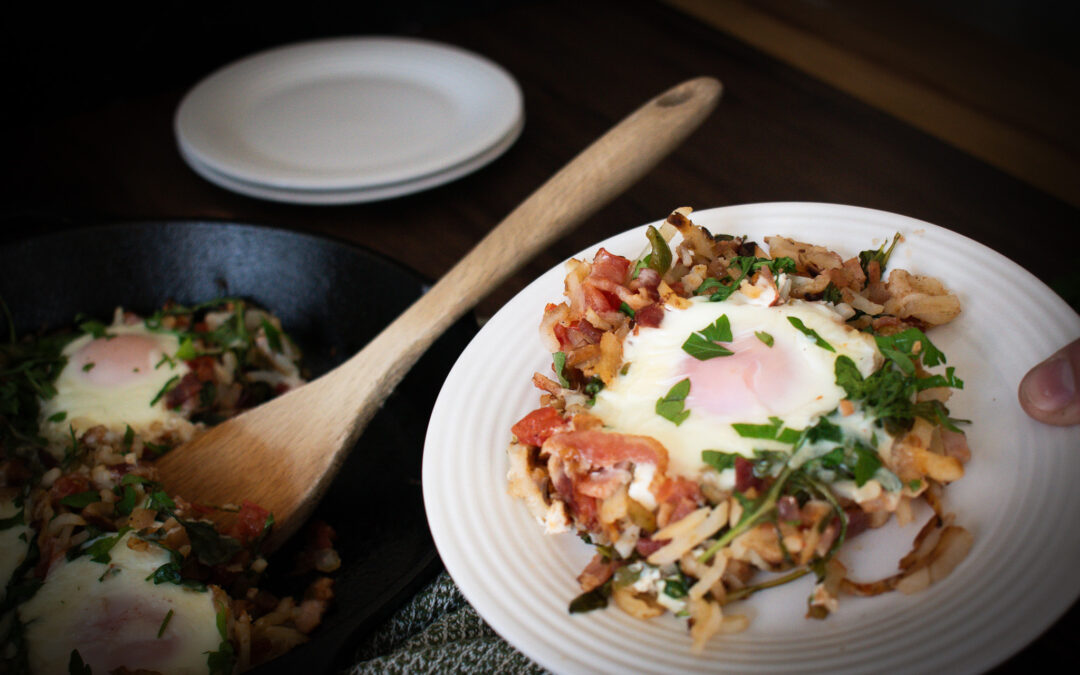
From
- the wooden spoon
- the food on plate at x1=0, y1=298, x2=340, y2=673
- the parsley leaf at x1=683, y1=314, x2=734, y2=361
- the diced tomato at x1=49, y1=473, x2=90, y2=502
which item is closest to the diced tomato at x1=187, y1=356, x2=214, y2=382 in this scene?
the food on plate at x1=0, y1=298, x2=340, y2=673

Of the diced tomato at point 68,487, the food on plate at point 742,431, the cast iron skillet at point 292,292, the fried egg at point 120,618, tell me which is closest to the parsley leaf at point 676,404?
the food on plate at point 742,431

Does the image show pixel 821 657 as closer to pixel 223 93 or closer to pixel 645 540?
pixel 645 540

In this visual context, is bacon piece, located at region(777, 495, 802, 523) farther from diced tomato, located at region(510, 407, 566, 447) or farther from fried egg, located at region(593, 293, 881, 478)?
diced tomato, located at region(510, 407, 566, 447)

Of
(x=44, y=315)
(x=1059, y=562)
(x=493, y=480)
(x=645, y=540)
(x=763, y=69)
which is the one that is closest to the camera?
(x=1059, y=562)

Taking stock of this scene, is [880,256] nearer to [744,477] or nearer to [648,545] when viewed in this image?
[744,477]

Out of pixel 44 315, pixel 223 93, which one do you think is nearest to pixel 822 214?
pixel 44 315

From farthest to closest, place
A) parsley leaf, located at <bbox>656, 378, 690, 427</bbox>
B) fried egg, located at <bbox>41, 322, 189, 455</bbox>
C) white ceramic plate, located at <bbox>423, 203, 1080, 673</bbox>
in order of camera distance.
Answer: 1. fried egg, located at <bbox>41, 322, 189, 455</bbox>
2. parsley leaf, located at <bbox>656, 378, 690, 427</bbox>
3. white ceramic plate, located at <bbox>423, 203, 1080, 673</bbox>
